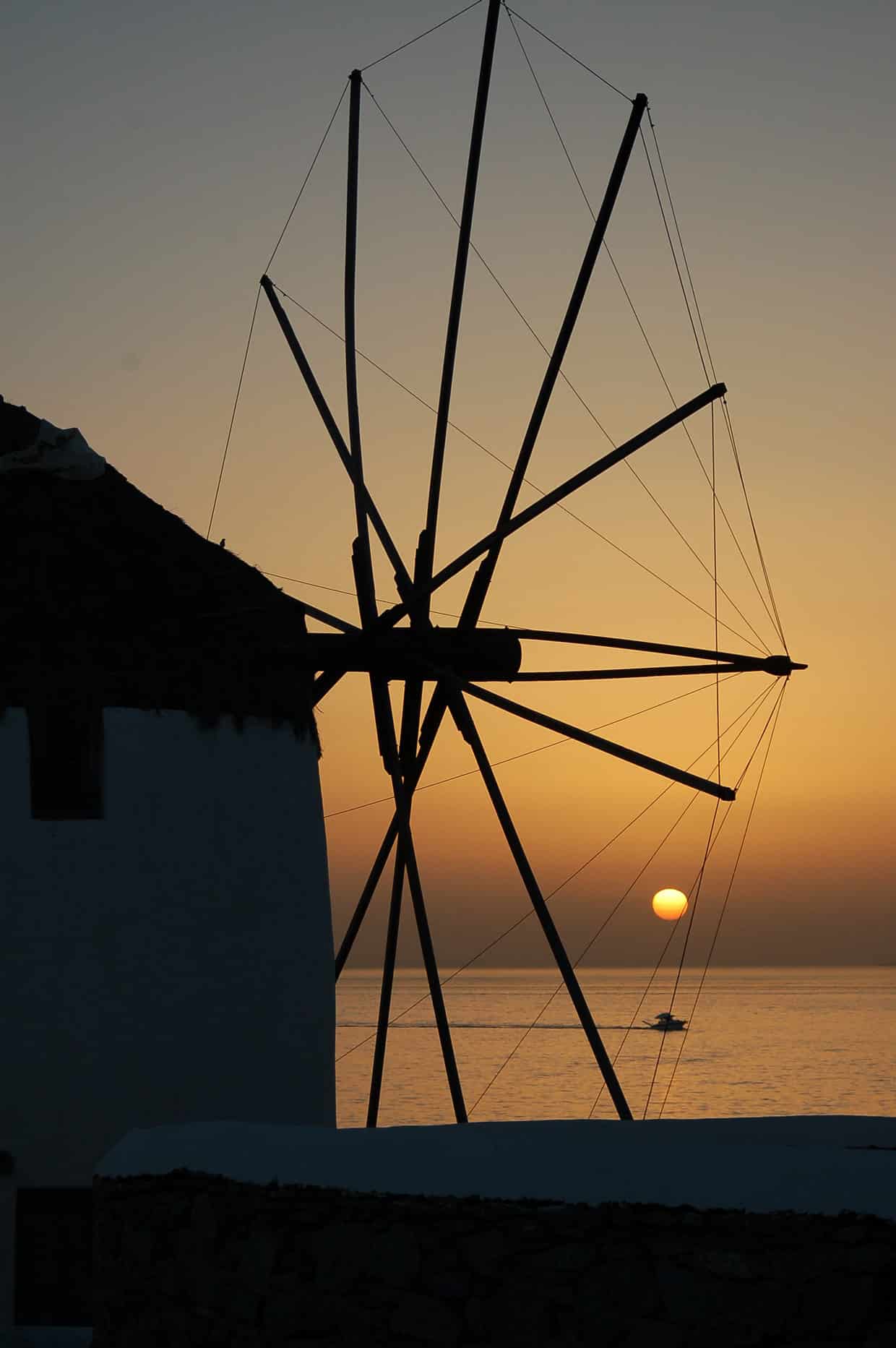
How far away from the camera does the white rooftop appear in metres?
7.33

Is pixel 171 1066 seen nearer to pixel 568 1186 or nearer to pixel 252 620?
pixel 252 620

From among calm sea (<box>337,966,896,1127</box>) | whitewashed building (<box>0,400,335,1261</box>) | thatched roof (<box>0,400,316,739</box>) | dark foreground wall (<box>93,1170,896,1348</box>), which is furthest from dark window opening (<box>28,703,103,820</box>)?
calm sea (<box>337,966,896,1127</box>)

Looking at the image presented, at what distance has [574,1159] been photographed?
7.71 meters

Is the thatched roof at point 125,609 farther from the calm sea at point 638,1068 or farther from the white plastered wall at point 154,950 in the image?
the calm sea at point 638,1068

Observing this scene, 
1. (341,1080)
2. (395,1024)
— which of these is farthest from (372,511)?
Result: (395,1024)

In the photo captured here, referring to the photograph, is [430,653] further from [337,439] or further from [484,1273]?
[484,1273]

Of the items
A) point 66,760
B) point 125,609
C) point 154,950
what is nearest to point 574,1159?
point 154,950

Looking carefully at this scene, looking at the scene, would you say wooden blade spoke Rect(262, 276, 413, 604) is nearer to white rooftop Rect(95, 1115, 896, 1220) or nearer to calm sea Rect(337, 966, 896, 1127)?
white rooftop Rect(95, 1115, 896, 1220)

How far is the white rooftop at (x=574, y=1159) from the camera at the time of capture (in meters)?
7.33

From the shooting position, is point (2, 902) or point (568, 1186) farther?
point (2, 902)

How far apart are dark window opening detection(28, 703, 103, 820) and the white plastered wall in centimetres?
7

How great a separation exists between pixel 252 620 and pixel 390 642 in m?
1.39

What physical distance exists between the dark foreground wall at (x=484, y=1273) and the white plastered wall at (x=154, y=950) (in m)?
3.86

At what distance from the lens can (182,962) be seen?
13.0m
